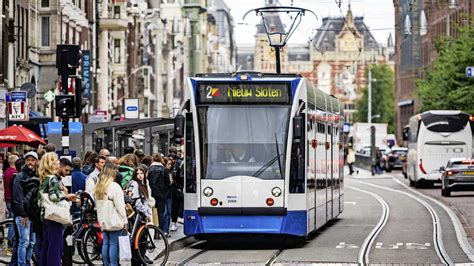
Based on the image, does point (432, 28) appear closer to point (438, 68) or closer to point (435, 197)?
point (438, 68)

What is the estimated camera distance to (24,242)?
21375 mm

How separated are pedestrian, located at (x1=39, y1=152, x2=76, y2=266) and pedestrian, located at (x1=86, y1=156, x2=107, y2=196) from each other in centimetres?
268

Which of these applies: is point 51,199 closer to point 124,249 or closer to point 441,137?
point 124,249

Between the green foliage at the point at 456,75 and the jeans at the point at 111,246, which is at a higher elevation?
the green foliage at the point at 456,75

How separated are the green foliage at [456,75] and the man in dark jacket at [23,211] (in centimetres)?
5513

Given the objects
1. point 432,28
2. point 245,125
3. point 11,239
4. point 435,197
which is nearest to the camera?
point 11,239

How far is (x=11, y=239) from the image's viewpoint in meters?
23.4

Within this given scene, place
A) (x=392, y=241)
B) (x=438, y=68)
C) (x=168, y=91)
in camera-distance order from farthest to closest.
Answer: (x=168, y=91) < (x=438, y=68) < (x=392, y=241)

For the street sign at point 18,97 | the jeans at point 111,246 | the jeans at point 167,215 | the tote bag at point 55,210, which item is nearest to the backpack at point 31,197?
the tote bag at point 55,210

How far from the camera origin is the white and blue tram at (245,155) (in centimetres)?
2686

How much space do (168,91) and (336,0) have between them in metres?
89.3

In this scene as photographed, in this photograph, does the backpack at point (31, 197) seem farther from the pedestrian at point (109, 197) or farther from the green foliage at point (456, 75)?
the green foliage at point (456, 75)

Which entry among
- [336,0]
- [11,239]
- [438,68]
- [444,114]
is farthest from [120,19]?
[11,239]

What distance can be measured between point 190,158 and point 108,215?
7.02 meters
